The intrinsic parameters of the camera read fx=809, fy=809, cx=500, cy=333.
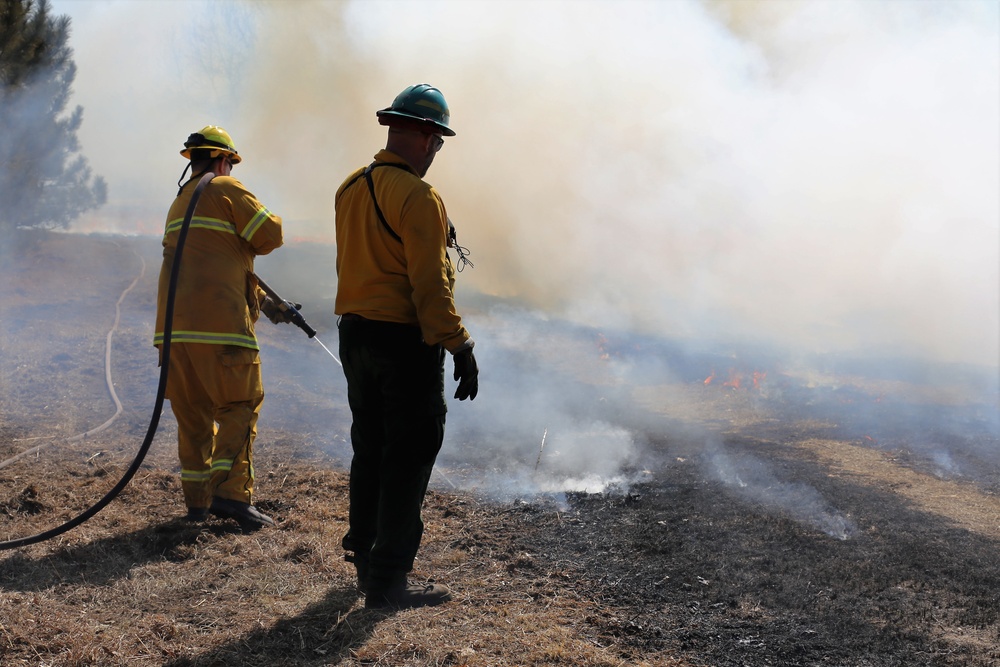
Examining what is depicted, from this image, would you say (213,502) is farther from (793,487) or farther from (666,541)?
(793,487)

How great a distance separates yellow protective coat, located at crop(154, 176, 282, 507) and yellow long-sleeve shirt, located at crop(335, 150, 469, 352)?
121 centimetres

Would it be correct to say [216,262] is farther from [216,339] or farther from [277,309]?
[277,309]

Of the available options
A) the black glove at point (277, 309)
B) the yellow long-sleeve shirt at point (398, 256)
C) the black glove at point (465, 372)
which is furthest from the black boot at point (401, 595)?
the black glove at point (277, 309)

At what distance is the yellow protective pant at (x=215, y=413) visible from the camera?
423 cm

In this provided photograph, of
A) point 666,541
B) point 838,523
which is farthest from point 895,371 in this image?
point 666,541

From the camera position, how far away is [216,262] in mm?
4281

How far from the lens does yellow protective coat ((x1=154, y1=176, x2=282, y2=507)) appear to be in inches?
167

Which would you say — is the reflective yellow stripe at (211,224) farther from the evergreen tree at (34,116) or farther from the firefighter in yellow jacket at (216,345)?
the evergreen tree at (34,116)

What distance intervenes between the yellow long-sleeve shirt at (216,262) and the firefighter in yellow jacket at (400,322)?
1.20 meters

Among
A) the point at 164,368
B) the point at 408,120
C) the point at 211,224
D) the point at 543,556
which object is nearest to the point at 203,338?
the point at 164,368

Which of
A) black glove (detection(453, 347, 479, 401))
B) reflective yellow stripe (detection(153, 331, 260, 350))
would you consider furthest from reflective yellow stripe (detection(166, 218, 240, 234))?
black glove (detection(453, 347, 479, 401))

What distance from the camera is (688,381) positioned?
9.53 m

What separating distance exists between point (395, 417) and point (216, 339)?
5.06ft

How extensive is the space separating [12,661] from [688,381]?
310 inches
